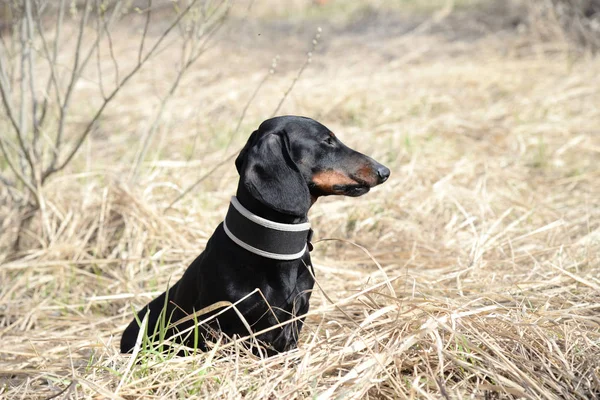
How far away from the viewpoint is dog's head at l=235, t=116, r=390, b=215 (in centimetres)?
259

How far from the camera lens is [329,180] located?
2777mm

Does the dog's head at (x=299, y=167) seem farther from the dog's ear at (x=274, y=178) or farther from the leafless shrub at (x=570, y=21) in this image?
the leafless shrub at (x=570, y=21)

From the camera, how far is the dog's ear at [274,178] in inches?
101

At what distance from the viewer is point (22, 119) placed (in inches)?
170

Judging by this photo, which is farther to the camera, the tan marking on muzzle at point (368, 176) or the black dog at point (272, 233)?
the tan marking on muzzle at point (368, 176)

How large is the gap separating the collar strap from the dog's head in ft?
0.21

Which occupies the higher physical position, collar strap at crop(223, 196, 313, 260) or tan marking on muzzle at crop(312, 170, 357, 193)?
tan marking on muzzle at crop(312, 170, 357, 193)

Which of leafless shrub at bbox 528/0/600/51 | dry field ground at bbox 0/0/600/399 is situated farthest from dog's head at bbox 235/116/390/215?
leafless shrub at bbox 528/0/600/51

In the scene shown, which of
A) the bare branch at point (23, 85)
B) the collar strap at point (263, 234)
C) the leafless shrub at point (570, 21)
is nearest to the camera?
the collar strap at point (263, 234)

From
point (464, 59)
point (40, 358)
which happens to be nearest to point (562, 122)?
point (464, 59)

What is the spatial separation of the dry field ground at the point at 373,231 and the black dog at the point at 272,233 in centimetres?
14

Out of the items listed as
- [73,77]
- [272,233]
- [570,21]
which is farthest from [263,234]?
[570,21]

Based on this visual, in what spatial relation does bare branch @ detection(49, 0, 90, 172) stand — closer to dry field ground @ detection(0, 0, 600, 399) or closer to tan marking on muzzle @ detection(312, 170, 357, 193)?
dry field ground @ detection(0, 0, 600, 399)

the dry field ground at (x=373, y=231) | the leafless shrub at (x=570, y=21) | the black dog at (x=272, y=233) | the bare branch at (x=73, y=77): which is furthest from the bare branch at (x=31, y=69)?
the leafless shrub at (x=570, y=21)
